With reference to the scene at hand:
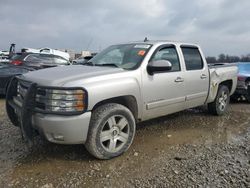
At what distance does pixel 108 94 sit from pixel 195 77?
2.28 m

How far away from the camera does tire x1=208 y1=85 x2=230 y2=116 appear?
6.24 meters

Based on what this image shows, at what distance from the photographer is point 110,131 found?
12.4 ft

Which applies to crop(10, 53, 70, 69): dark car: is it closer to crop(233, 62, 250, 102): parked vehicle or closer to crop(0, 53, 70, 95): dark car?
crop(0, 53, 70, 95): dark car

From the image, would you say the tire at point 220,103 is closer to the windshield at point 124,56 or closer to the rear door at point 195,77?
the rear door at point 195,77

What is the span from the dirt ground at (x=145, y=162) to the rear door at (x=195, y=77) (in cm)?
69

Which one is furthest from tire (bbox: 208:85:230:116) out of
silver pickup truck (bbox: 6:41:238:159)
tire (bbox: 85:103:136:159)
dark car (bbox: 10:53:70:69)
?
dark car (bbox: 10:53:70:69)

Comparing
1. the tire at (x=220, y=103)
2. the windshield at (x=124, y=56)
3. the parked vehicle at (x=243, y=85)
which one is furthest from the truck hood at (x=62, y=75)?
the parked vehicle at (x=243, y=85)

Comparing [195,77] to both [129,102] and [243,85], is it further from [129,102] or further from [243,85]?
[243,85]

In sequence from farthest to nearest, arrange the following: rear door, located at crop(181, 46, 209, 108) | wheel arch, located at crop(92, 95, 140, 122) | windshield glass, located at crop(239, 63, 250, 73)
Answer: windshield glass, located at crop(239, 63, 250, 73) → rear door, located at crop(181, 46, 209, 108) → wheel arch, located at crop(92, 95, 140, 122)

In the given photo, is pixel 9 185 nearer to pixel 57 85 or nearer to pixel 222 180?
pixel 57 85

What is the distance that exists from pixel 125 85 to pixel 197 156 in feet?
4.95

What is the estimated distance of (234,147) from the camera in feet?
14.4

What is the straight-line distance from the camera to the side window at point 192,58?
5.19m

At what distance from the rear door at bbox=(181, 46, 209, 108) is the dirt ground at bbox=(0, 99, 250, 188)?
2.26 feet
